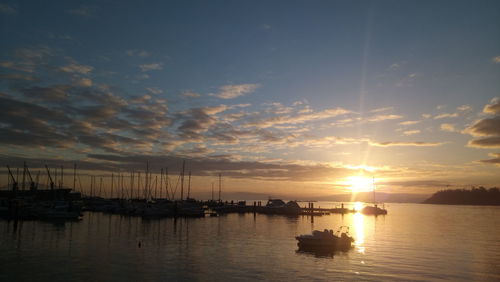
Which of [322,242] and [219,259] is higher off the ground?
[322,242]

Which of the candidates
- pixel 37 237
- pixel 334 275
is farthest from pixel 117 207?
pixel 334 275

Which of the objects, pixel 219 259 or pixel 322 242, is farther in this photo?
pixel 322 242

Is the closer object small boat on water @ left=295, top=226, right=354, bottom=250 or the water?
the water

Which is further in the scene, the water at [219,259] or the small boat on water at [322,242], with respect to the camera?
the small boat on water at [322,242]

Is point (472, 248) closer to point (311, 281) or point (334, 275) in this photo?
point (334, 275)

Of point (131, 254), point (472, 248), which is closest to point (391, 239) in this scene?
point (472, 248)

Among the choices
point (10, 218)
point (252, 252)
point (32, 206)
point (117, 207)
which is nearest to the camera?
point (252, 252)

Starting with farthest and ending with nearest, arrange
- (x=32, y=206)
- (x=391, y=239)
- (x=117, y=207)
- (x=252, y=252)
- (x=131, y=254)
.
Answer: (x=117, y=207) < (x=32, y=206) < (x=391, y=239) < (x=252, y=252) < (x=131, y=254)

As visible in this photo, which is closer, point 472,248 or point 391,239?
point 472,248

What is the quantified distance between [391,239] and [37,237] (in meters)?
52.7

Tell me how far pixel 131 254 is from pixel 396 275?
88.0 feet

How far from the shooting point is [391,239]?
62031 millimetres

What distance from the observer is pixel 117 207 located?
365ft

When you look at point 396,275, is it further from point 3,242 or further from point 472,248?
point 3,242
